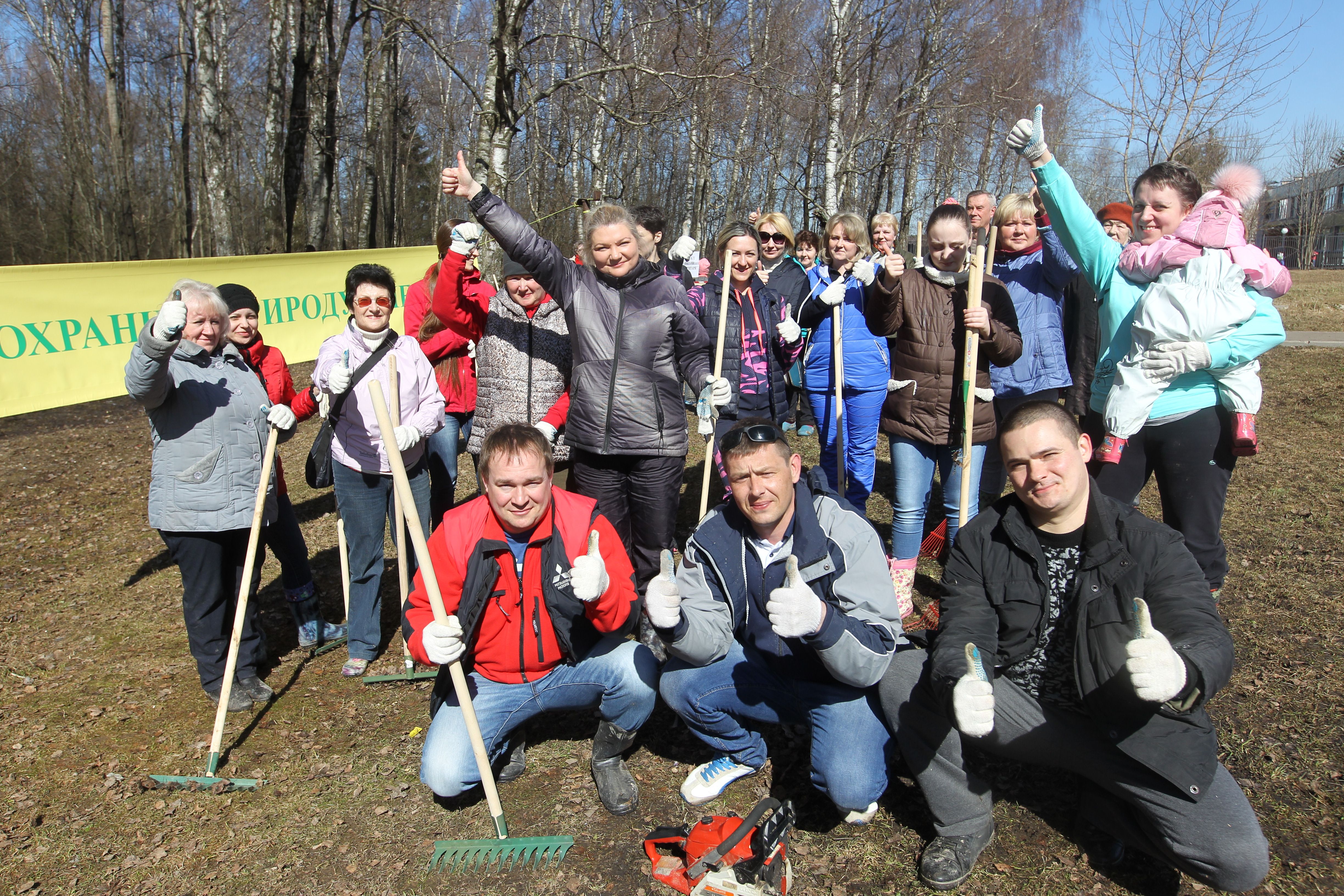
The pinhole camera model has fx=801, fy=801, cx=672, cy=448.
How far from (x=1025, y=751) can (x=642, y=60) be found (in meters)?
12.3

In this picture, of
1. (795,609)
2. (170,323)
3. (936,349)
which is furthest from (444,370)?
(795,609)

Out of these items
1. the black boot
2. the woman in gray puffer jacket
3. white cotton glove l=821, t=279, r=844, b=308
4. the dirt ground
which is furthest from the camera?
white cotton glove l=821, t=279, r=844, b=308

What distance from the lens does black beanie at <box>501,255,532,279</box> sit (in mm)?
4066

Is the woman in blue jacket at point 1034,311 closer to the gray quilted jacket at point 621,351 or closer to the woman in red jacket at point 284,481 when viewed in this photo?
the gray quilted jacket at point 621,351

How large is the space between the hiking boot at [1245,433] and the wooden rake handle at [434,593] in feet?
10.3

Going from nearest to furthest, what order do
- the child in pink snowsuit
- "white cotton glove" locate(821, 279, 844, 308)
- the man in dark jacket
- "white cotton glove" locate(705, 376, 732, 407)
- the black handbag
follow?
1. the man in dark jacket
2. the child in pink snowsuit
3. the black handbag
4. "white cotton glove" locate(705, 376, 732, 407)
5. "white cotton glove" locate(821, 279, 844, 308)

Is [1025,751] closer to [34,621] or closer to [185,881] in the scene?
[185,881]

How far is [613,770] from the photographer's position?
316 centimetres

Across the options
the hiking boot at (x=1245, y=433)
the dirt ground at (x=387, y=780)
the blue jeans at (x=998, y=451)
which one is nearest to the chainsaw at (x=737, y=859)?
the dirt ground at (x=387, y=780)

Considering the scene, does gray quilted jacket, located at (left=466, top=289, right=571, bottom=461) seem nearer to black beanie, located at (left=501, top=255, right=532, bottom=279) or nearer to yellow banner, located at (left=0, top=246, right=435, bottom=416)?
black beanie, located at (left=501, top=255, right=532, bottom=279)

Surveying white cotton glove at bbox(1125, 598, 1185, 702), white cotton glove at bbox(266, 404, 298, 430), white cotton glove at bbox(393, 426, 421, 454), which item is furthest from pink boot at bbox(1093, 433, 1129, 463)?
white cotton glove at bbox(266, 404, 298, 430)

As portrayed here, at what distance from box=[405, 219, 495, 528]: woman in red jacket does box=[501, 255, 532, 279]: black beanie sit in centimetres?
37

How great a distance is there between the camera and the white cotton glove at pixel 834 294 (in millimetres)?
4797

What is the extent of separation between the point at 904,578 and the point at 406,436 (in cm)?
268
